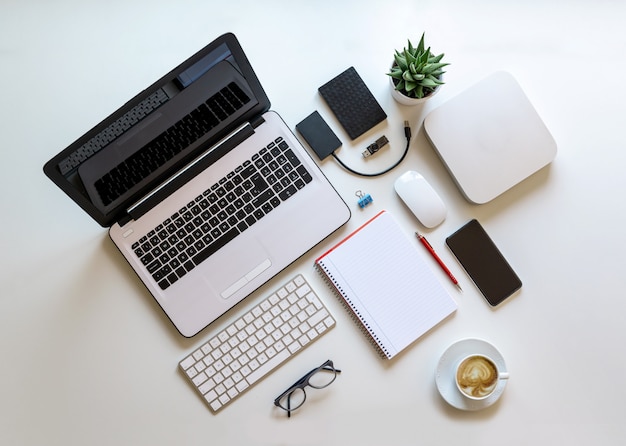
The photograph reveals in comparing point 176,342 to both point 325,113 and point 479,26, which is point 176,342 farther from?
point 479,26

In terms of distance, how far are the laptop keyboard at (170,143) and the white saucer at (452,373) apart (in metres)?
0.62

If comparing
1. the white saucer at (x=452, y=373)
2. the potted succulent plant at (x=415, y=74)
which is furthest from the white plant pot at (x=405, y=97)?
the white saucer at (x=452, y=373)

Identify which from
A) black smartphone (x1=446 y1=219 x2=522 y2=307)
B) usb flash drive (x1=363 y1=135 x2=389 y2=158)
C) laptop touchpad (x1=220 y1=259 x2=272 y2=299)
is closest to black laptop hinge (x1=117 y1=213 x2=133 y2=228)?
laptop touchpad (x1=220 y1=259 x2=272 y2=299)

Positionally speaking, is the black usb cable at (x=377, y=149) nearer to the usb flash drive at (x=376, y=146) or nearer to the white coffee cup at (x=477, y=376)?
the usb flash drive at (x=376, y=146)

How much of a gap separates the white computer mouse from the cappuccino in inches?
10.6

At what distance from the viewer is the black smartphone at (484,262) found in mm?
1176

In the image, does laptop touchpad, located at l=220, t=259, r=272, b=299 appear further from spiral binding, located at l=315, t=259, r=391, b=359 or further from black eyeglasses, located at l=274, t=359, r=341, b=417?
black eyeglasses, located at l=274, t=359, r=341, b=417

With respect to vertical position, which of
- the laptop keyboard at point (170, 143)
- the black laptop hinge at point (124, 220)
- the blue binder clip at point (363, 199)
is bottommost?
the blue binder clip at point (363, 199)

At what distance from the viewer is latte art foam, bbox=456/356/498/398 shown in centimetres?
111

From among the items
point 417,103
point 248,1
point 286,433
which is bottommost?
point 286,433

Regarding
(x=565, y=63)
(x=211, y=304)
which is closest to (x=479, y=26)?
(x=565, y=63)

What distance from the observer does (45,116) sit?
1.20 metres

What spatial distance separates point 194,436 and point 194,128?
60 centimetres

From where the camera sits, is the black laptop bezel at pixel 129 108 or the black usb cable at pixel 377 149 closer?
the black laptop bezel at pixel 129 108
